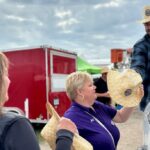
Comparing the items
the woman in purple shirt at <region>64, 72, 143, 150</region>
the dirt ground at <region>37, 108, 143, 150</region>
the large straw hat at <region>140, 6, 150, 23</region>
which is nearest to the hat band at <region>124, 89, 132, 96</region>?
the woman in purple shirt at <region>64, 72, 143, 150</region>

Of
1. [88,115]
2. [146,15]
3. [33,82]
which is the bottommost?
[33,82]

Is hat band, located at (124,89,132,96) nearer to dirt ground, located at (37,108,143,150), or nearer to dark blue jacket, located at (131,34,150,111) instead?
dark blue jacket, located at (131,34,150,111)

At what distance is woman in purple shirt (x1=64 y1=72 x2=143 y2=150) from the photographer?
285 centimetres

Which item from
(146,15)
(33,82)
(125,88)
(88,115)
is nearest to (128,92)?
(125,88)

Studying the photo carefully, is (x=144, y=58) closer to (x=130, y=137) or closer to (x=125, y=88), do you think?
(x=125, y=88)

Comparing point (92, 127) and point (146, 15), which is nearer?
point (92, 127)

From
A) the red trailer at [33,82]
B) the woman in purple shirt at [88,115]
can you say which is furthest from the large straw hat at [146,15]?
the red trailer at [33,82]

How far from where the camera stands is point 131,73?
3129 mm

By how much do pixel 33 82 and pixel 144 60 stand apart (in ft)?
16.2

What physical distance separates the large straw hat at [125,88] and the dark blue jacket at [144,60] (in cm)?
73

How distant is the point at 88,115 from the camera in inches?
116

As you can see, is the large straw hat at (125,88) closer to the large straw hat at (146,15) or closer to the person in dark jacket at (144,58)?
the person in dark jacket at (144,58)

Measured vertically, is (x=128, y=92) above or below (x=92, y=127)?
above

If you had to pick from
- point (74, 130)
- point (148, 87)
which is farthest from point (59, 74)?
point (74, 130)
